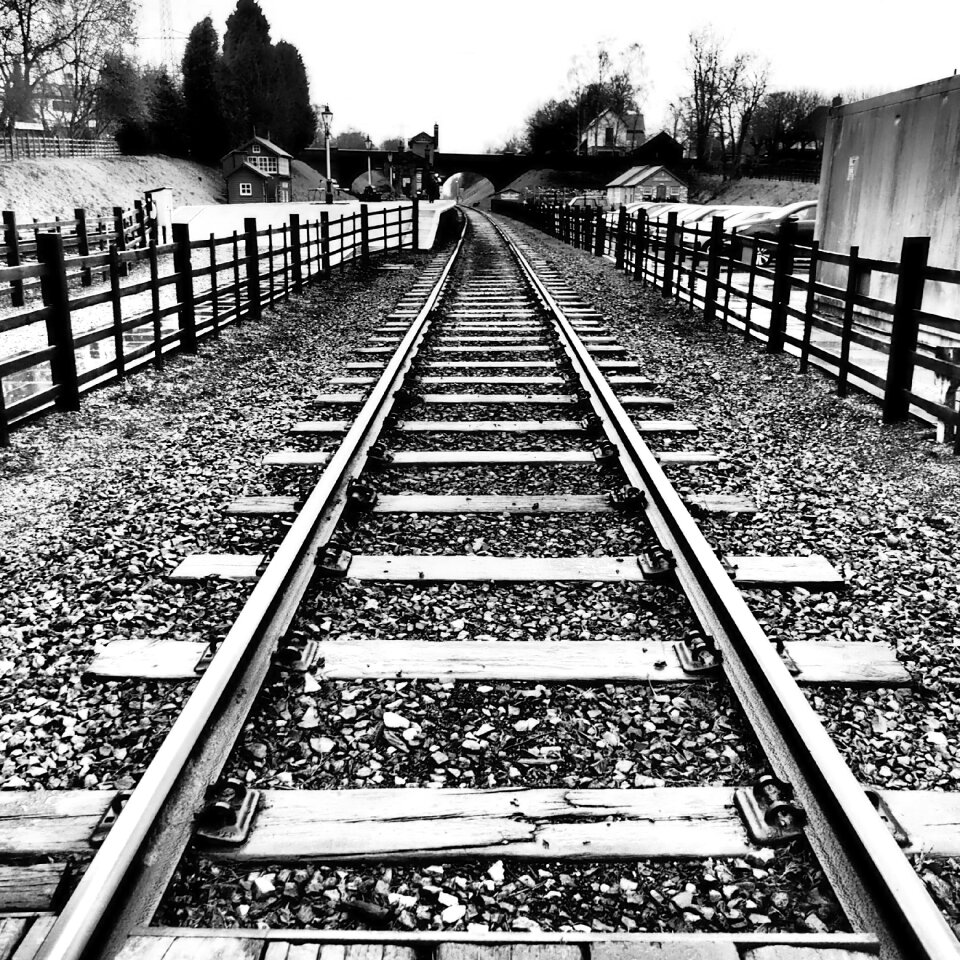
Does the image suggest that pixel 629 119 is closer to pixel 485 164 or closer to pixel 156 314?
pixel 485 164

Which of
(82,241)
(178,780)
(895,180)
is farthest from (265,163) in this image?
(178,780)

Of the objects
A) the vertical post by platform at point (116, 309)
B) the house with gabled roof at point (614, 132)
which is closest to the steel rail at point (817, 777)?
the vertical post by platform at point (116, 309)

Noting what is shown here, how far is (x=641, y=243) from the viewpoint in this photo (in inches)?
714

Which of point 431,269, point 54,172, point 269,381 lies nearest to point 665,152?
point 54,172

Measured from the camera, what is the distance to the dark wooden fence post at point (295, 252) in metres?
14.6

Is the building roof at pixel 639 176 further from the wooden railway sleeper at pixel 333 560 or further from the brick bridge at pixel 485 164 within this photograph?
the wooden railway sleeper at pixel 333 560

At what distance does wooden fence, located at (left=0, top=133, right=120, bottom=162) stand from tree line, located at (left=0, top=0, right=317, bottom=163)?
197cm

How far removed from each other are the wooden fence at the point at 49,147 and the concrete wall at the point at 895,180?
4148 centimetres

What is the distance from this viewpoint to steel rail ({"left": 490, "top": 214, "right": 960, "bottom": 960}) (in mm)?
2059

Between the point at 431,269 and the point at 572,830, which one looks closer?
the point at 572,830

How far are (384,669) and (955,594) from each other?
2.52 meters

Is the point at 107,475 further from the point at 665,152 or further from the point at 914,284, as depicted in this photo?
the point at 665,152

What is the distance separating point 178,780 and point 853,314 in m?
8.02

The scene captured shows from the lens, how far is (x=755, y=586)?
4.04 metres
